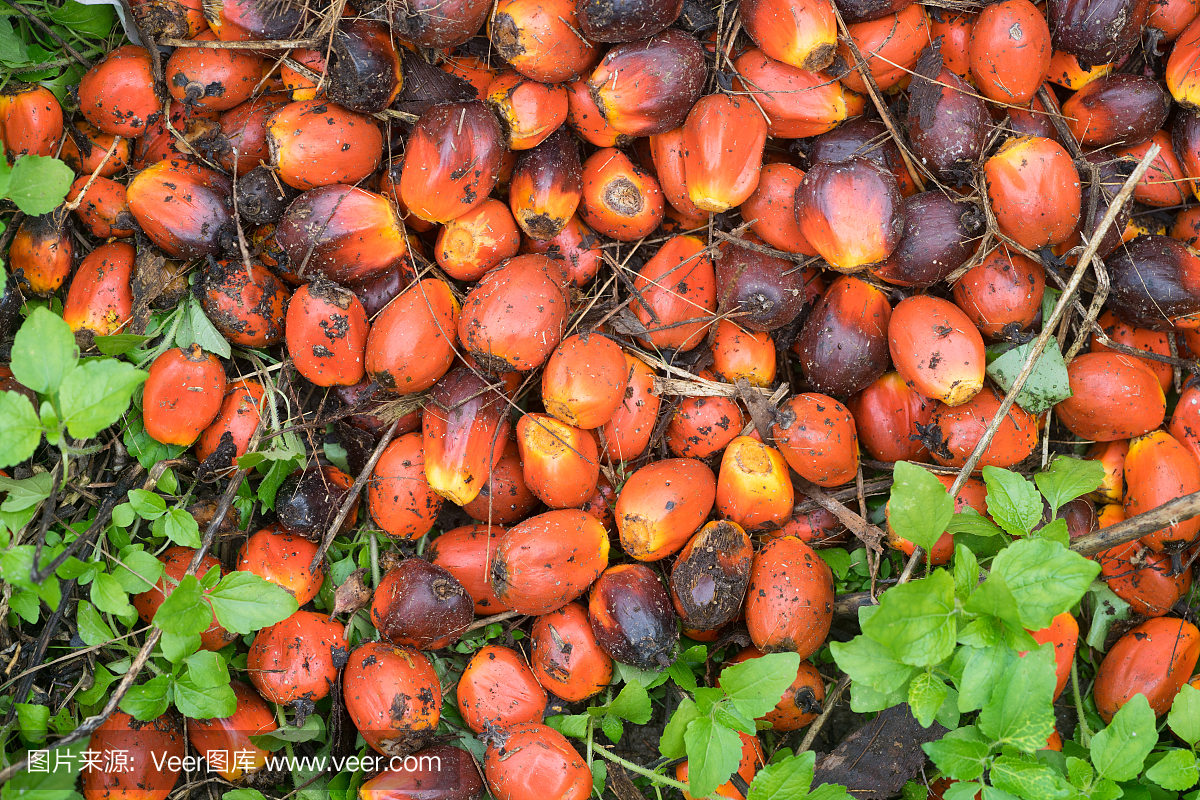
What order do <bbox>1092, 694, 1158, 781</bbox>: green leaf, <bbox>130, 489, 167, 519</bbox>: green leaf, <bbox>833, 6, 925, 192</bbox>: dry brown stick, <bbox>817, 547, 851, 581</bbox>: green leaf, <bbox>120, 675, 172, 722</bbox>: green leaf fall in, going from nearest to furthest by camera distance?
<bbox>1092, 694, 1158, 781</bbox>: green leaf → <bbox>120, 675, 172, 722</bbox>: green leaf → <bbox>130, 489, 167, 519</bbox>: green leaf → <bbox>833, 6, 925, 192</bbox>: dry brown stick → <bbox>817, 547, 851, 581</bbox>: green leaf

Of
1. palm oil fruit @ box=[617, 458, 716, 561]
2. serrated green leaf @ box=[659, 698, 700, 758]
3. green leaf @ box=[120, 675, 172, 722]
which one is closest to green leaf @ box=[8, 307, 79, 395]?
green leaf @ box=[120, 675, 172, 722]

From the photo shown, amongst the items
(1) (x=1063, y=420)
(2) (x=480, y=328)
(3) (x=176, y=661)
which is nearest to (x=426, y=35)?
(2) (x=480, y=328)

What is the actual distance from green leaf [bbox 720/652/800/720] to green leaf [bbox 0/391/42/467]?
167cm

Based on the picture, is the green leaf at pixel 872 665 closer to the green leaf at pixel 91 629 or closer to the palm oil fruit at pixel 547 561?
the palm oil fruit at pixel 547 561

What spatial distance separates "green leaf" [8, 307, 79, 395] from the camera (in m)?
1.63

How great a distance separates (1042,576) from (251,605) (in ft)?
6.04

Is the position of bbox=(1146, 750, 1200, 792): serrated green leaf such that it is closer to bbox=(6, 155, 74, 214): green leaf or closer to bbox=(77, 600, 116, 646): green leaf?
bbox=(77, 600, 116, 646): green leaf

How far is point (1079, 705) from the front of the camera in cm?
218

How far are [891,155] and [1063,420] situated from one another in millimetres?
968

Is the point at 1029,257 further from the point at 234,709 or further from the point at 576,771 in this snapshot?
the point at 234,709

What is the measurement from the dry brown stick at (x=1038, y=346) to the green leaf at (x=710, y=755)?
0.65 meters

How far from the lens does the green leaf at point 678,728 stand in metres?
1.89

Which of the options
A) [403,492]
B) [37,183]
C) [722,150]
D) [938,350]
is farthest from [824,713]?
[37,183]

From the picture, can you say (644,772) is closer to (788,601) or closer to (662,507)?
(788,601)
